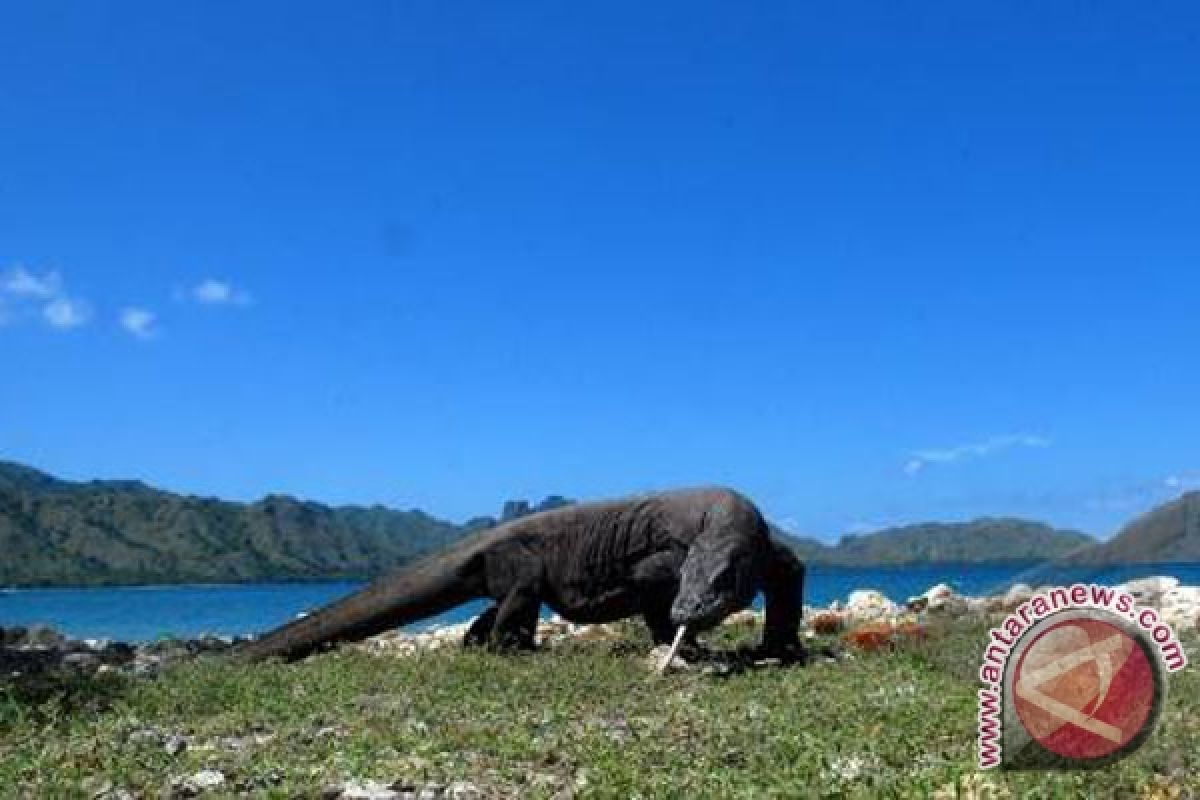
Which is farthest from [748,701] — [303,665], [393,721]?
[303,665]

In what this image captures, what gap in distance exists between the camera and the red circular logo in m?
8.09

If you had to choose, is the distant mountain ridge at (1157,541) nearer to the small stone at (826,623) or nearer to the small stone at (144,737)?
the small stone at (826,623)

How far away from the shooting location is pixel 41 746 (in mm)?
10469

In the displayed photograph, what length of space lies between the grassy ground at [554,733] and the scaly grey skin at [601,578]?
1470 millimetres

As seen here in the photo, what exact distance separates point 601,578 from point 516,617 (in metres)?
1.26

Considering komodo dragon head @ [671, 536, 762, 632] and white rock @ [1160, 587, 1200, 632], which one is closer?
komodo dragon head @ [671, 536, 762, 632]

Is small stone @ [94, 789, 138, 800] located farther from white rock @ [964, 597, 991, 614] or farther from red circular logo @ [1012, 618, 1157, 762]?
white rock @ [964, 597, 991, 614]

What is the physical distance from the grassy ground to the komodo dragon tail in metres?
3.17

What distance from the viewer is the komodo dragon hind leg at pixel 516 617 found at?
735 inches

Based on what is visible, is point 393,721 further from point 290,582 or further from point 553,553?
point 290,582

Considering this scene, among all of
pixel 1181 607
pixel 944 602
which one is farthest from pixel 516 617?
pixel 944 602

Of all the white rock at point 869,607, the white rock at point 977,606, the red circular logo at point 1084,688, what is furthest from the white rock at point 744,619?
the red circular logo at point 1084,688

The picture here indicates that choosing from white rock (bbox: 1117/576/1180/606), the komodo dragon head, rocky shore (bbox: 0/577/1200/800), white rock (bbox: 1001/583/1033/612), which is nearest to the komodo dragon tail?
rocky shore (bbox: 0/577/1200/800)

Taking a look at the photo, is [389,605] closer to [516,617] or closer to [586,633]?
[516,617]
